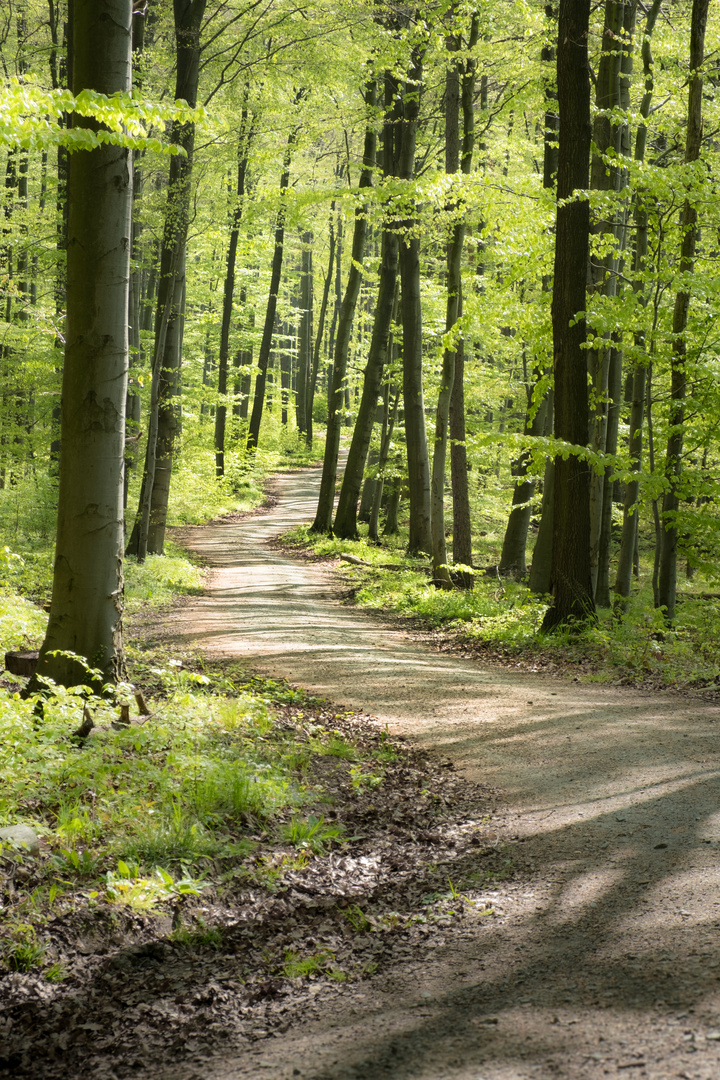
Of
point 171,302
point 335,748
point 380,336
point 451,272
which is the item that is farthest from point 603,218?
point 380,336

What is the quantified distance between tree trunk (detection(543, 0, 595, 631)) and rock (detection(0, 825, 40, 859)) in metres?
7.33

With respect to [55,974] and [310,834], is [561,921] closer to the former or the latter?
[310,834]

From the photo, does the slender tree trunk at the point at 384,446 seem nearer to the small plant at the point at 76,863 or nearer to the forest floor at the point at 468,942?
the forest floor at the point at 468,942

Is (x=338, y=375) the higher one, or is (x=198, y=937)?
(x=338, y=375)

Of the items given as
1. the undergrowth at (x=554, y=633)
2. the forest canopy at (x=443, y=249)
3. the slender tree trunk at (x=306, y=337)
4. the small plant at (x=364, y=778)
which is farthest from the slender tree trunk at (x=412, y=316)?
the slender tree trunk at (x=306, y=337)

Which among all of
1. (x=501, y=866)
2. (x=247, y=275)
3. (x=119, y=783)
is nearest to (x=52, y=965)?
(x=119, y=783)

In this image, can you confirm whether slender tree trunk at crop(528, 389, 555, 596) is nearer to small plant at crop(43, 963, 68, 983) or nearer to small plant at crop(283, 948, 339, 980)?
small plant at crop(283, 948, 339, 980)

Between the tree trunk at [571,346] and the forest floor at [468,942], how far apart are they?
3.41m

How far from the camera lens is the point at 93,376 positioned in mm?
5406

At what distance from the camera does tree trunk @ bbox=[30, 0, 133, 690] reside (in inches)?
208

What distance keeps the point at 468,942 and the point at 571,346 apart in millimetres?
7841

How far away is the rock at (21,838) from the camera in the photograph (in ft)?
11.4

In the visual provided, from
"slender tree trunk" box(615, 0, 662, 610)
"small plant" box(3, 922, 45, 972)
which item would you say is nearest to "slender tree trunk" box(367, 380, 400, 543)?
A: "slender tree trunk" box(615, 0, 662, 610)

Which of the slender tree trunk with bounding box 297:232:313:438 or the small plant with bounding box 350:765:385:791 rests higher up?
the slender tree trunk with bounding box 297:232:313:438
